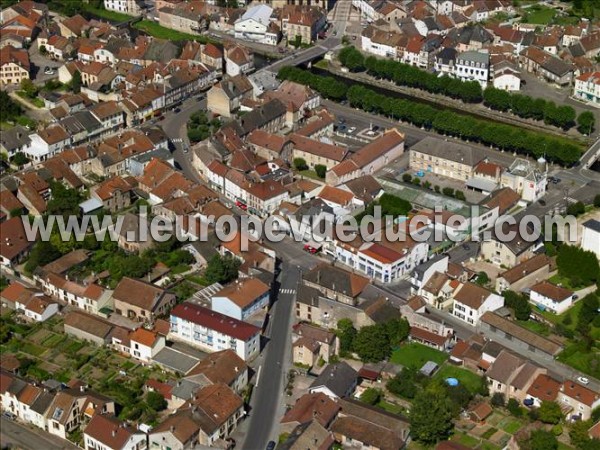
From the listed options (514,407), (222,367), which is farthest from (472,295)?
(222,367)

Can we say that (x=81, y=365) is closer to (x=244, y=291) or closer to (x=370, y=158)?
(x=244, y=291)

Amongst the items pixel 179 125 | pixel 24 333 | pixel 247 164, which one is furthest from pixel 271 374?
pixel 179 125

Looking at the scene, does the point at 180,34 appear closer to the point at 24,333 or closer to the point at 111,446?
the point at 24,333

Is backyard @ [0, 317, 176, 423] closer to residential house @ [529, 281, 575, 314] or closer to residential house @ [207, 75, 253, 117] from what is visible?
residential house @ [529, 281, 575, 314]

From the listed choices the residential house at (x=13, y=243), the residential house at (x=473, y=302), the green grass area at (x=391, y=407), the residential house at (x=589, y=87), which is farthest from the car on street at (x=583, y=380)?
the residential house at (x=589, y=87)

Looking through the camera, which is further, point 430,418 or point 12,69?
point 12,69

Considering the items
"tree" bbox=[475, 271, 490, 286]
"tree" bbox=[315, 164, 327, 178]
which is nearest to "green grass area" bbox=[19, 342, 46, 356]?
"tree" bbox=[475, 271, 490, 286]

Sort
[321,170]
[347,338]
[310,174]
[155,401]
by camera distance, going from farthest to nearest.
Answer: [310,174]
[321,170]
[347,338]
[155,401]
